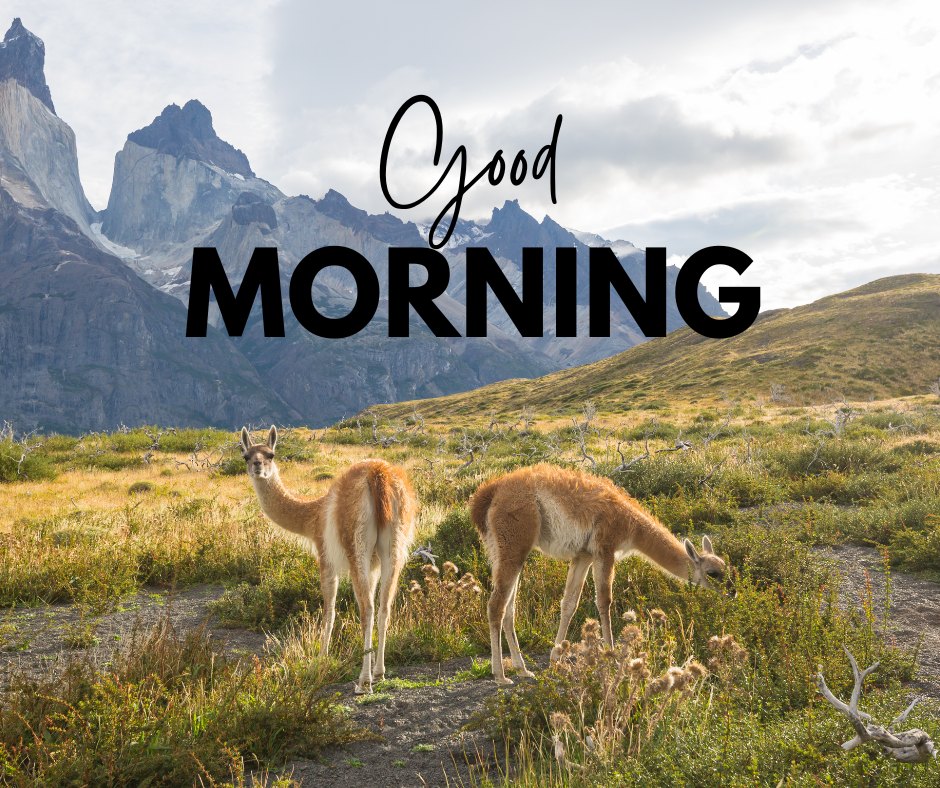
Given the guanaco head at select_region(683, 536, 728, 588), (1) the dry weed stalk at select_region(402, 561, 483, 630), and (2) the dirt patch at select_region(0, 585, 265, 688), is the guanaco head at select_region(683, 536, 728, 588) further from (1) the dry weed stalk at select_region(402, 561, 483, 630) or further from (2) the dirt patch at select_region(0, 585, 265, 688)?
(2) the dirt patch at select_region(0, 585, 265, 688)

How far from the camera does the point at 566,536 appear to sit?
5898 millimetres

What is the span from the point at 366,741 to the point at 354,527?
5.84ft

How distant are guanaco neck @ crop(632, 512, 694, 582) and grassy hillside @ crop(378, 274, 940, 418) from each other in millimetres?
44249

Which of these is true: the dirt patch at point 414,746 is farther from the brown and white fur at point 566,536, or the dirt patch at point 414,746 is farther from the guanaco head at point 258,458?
the guanaco head at point 258,458

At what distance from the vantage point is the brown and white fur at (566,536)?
571cm

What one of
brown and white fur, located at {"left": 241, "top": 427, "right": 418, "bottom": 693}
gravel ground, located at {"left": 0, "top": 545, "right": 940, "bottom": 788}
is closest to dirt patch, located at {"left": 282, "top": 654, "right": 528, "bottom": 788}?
gravel ground, located at {"left": 0, "top": 545, "right": 940, "bottom": 788}

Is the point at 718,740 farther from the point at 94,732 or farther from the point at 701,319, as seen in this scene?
the point at 701,319

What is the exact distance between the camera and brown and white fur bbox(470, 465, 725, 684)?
5.71m

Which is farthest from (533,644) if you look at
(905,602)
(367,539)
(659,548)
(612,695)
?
(905,602)

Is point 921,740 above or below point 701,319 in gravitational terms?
below

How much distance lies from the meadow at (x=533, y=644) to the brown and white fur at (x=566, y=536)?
41 centimetres

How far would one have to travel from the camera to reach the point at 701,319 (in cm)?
1165

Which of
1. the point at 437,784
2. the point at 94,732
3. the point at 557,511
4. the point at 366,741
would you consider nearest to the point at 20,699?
the point at 94,732

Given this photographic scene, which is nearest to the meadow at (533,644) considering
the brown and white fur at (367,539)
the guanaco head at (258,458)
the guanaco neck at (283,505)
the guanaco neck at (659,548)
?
the guanaco neck at (659,548)
